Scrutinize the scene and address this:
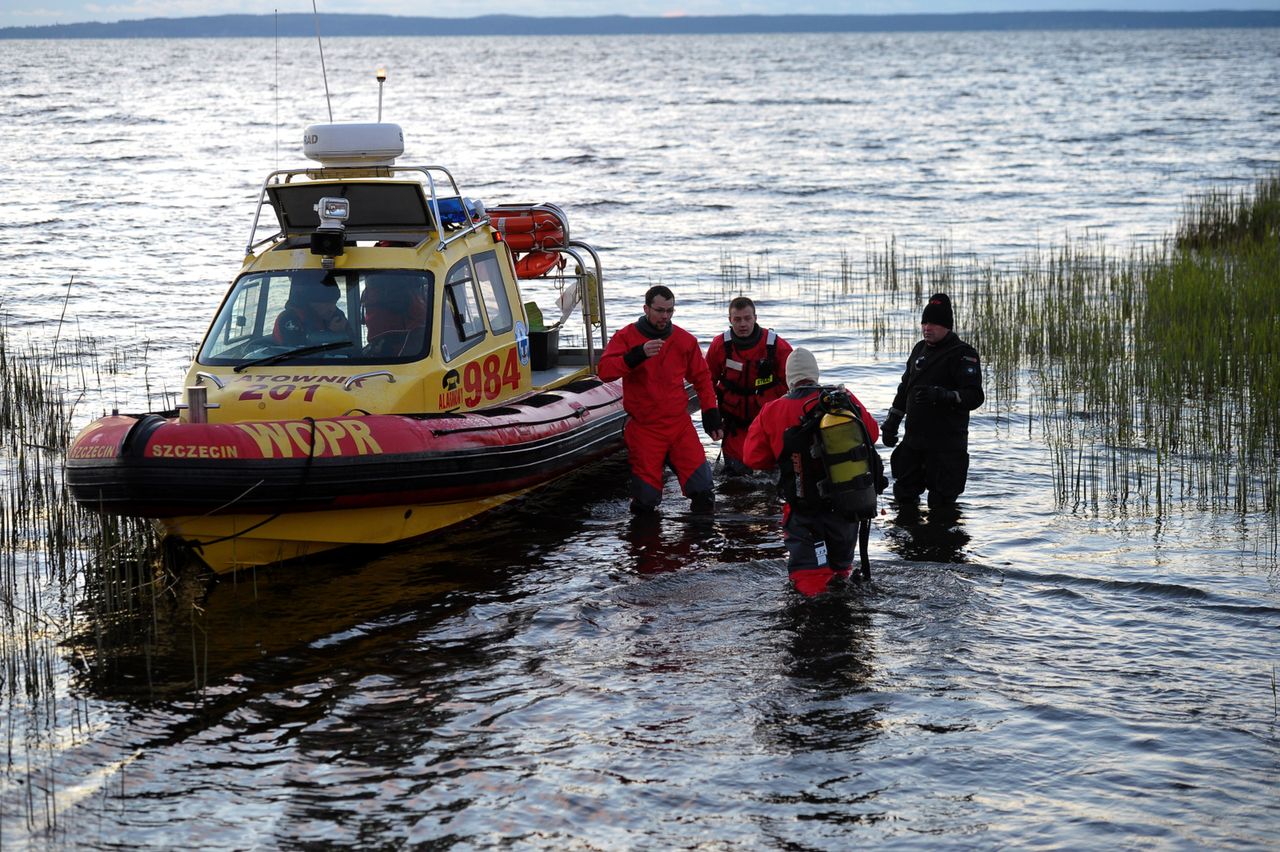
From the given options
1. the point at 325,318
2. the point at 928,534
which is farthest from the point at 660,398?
the point at 325,318

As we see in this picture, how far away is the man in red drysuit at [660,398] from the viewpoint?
8.64 m

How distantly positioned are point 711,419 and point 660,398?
0.39m

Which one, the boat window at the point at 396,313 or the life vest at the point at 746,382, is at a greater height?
the boat window at the point at 396,313

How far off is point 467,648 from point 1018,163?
32625 millimetres

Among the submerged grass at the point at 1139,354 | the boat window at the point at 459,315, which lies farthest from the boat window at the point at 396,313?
the submerged grass at the point at 1139,354

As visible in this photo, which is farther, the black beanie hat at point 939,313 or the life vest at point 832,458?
the black beanie hat at point 939,313

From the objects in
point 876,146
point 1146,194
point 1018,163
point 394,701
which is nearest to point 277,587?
point 394,701

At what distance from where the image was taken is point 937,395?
8.23 metres

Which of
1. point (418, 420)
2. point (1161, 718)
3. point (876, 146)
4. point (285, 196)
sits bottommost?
point (1161, 718)

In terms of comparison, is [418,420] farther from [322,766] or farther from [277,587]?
[322,766]

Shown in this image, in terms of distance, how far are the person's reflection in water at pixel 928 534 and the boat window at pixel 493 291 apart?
9.85 ft

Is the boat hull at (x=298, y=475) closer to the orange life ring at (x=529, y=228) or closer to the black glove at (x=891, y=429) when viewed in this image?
the black glove at (x=891, y=429)

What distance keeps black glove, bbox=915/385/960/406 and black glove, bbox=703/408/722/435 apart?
51.8 inches

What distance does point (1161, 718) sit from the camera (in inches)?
229
